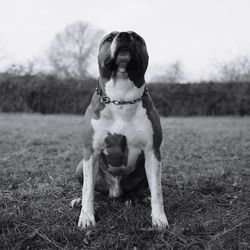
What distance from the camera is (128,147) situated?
2689mm

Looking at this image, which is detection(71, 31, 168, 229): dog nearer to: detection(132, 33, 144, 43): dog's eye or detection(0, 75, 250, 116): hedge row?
detection(132, 33, 144, 43): dog's eye

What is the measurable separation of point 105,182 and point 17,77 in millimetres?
15734

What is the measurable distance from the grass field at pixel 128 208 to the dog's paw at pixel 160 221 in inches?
2.4

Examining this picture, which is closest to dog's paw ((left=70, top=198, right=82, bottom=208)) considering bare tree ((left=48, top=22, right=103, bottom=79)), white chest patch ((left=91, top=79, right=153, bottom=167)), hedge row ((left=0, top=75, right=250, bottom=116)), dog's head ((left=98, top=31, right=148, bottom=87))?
white chest patch ((left=91, top=79, right=153, bottom=167))

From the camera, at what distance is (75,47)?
31797 millimetres

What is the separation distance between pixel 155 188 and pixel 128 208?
33 centimetres

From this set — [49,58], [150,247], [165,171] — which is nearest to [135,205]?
[150,247]

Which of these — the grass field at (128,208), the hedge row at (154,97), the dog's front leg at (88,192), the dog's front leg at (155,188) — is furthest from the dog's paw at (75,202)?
the hedge row at (154,97)

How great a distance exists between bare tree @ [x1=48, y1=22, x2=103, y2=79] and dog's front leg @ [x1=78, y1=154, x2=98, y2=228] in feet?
91.1

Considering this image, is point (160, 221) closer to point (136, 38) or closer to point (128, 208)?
point (128, 208)

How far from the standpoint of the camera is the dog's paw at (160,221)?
2.43 m

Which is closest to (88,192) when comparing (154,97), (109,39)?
(109,39)

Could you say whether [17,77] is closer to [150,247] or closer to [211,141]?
[211,141]

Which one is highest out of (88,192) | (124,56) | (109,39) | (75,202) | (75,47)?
(75,47)
